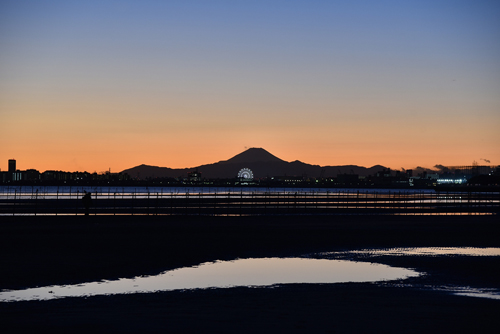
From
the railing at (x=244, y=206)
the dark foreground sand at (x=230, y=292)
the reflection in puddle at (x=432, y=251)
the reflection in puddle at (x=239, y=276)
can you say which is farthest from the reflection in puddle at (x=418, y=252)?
the railing at (x=244, y=206)

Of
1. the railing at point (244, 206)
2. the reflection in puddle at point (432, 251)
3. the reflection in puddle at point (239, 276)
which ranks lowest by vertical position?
the reflection in puddle at point (432, 251)

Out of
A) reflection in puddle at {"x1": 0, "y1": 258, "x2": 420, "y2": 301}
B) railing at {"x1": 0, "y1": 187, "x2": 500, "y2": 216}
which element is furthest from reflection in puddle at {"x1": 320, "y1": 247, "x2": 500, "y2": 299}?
railing at {"x1": 0, "y1": 187, "x2": 500, "y2": 216}

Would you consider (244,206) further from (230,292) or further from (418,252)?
(230,292)

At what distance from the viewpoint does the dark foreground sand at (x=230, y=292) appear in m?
10.3

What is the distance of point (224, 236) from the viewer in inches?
1157

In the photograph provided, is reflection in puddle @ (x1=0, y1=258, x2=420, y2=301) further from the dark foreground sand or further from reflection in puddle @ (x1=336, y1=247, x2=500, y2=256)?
reflection in puddle @ (x1=336, y1=247, x2=500, y2=256)

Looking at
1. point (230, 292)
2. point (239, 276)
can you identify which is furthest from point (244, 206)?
point (230, 292)

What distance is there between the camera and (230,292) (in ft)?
45.4

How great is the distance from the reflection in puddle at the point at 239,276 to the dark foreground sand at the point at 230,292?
2.62 feet

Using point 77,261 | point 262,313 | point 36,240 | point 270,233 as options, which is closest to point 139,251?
point 77,261

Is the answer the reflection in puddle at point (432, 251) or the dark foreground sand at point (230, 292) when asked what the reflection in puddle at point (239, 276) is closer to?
the dark foreground sand at point (230, 292)

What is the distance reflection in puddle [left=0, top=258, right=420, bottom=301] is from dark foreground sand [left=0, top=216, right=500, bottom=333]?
799 mm

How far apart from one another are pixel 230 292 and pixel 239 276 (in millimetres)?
2837

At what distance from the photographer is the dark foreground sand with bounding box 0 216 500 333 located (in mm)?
10289
